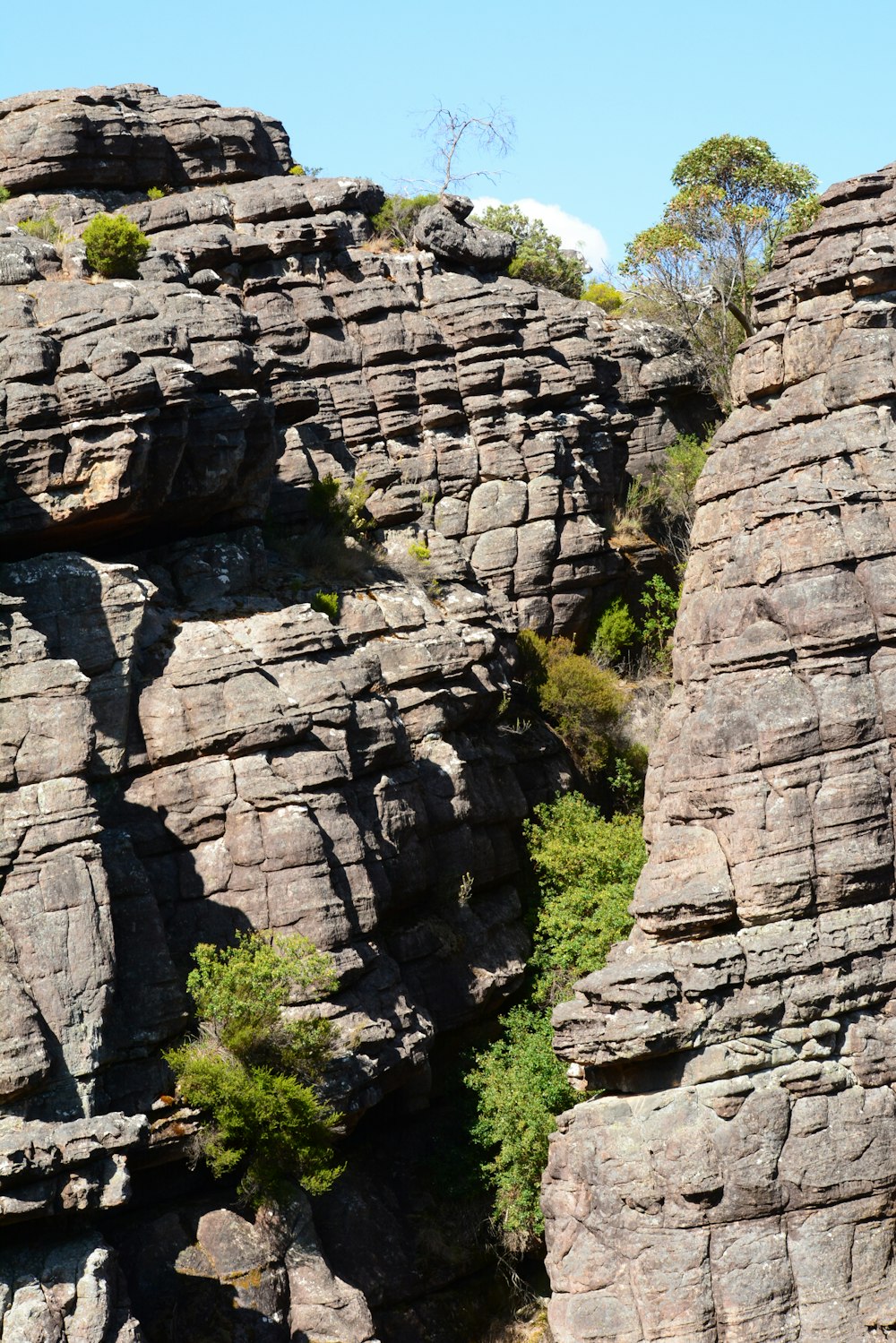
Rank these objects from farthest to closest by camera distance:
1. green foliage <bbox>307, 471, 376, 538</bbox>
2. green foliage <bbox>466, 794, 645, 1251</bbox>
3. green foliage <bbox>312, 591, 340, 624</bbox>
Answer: green foliage <bbox>307, 471, 376, 538</bbox> < green foliage <bbox>312, 591, 340, 624</bbox> < green foliage <bbox>466, 794, 645, 1251</bbox>

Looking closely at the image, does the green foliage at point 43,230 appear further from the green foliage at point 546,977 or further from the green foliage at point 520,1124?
the green foliage at point 520,1124

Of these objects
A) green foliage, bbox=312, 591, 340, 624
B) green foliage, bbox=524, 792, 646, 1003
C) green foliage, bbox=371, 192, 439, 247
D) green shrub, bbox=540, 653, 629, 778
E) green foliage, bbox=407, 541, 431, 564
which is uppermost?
green foliage, bbox=371, 192, 439, 247

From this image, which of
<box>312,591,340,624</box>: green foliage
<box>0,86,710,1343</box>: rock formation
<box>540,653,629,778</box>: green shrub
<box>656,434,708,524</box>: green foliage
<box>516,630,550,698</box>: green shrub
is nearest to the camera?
<box>0,86,710,1343</box>: rock formation

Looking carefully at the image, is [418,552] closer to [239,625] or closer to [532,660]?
[532,660]

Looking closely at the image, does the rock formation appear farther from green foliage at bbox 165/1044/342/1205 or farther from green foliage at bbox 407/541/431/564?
green foliage at bbox 165/1044/342/1205

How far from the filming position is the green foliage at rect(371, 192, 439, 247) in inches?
1858

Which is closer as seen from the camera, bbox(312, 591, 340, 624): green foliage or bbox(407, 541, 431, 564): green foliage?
bbox(312, 591, 340, 624): green foliage

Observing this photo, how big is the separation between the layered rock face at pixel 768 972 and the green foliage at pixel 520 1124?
4.78 meters

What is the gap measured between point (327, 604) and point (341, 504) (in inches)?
196

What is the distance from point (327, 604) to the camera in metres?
36.4

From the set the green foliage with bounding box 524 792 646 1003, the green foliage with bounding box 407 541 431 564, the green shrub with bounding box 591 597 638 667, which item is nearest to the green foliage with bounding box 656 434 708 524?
the green shrub with bounding box 591 597 638 667

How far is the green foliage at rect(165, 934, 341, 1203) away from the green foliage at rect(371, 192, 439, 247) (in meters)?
25.1

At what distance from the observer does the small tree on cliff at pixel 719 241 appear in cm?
5147

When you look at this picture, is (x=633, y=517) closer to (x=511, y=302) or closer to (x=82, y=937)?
(x=511, y=302)
